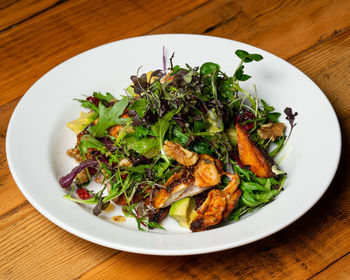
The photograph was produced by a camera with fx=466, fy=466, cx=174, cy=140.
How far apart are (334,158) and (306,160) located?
135mm

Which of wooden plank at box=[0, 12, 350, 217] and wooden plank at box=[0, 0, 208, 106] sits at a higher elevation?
wooden plank at box=[0, 0, 208, 106]

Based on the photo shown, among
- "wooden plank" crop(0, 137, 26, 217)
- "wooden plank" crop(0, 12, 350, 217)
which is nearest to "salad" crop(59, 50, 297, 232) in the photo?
"wooden plank" crop(0, 137, 26, 217)

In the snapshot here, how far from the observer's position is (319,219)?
2201 mm

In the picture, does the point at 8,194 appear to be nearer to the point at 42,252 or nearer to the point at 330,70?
the point at 42,252

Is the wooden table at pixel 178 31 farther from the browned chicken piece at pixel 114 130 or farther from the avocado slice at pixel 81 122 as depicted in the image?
the browned chicken piece at pixel 114 130

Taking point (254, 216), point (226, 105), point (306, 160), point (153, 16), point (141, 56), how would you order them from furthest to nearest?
point (153, 16) → point (141, 56) → point (226, 105) → point (306, 160) → point (254, 216)

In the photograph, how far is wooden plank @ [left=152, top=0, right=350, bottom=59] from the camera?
327 centimetres

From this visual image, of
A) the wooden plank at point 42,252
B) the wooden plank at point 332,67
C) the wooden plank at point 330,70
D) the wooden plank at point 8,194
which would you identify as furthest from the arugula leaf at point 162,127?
the wooden plank at point 332,67

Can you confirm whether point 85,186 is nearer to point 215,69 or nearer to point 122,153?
point 122,153

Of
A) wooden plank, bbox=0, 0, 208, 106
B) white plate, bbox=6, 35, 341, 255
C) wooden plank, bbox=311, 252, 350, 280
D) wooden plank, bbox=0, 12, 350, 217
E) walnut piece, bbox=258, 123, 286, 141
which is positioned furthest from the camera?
wooden plank, bbox=0, 0, 208, 106

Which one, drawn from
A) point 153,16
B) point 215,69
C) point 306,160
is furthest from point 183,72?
point 153,16

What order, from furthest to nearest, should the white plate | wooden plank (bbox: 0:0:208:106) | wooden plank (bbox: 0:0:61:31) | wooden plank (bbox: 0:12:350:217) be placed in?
1. wooden plank (bbox: 0:0:61:31)
2. wooden plank (bbox: 0:0:208:106)
3. wooden plank (bbox: 0:12:350:217)
4. the white plate

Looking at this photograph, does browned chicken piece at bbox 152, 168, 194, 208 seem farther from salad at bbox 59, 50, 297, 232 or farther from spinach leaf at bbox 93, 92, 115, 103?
spinach leaf at bbox 93, 92, 115, 103

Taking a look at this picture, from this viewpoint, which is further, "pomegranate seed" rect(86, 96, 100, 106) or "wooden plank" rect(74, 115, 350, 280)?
"pomegranate seed" rect(86, 96, 100, 106)
